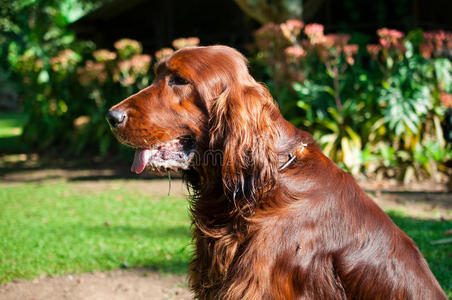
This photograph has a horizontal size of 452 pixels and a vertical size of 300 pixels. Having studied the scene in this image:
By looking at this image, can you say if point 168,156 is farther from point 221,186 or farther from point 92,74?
point 92,74

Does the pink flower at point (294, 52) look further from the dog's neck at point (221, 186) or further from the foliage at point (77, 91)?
the dog's neck at point (221, 186)

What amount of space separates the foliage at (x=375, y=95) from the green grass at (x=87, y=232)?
3157 millimetres

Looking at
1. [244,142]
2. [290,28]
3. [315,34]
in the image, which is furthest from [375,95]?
[244,142]

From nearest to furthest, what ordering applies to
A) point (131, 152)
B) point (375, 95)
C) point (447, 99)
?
point (447, 99), point (375, 95), point (131, 152)

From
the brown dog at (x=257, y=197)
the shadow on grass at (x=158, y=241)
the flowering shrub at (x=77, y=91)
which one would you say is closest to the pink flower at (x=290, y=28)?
the flowering shrub at (x=77, y=91)

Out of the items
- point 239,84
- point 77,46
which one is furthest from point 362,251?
point 77,46

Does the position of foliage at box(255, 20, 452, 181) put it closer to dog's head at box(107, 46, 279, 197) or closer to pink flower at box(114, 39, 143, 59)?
pink flower at box(114, 39, 143, 59)

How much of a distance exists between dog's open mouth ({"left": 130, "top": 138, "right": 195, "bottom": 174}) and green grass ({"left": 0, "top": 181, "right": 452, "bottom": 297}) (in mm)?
1095

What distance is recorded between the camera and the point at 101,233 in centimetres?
580

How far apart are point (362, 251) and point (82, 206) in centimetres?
581

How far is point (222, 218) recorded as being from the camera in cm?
248

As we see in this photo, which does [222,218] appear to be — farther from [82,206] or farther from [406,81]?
[406,81]

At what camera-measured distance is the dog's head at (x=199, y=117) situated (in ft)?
7.61

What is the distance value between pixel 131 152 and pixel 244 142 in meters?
8.93
